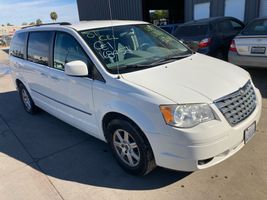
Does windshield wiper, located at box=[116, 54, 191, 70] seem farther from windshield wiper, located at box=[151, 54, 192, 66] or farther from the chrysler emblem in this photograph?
the chrysler emblem

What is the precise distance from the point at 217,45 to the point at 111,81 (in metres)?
5.43

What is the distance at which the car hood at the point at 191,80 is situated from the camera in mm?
2641

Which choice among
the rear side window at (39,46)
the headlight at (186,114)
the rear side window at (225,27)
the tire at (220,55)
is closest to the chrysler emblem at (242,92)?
the headlight at (186,114)

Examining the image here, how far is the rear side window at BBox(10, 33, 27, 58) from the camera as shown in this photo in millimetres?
5255

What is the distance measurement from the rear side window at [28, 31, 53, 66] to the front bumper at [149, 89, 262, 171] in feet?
8.04

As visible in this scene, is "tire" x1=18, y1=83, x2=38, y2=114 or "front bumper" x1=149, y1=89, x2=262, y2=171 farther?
"tire" x1=18, y1=83, x2=38, y2=114

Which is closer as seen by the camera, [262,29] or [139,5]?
[262,29]

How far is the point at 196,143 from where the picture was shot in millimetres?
2512

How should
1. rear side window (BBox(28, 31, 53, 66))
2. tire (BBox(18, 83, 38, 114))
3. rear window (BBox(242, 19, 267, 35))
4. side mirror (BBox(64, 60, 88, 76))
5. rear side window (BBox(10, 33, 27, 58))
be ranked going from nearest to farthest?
side mirror (BBox(64, 60, 88, 76)) → rear side window (BBox(28, 31, 53, 66)) → rear side window (BBox(10, 33, 27, 58)) → tire (BBox(18, 83, 38, 114)) → rear window (BBox(242, 19, 267, 35))

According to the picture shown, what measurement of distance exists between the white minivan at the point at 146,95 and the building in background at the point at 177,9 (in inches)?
342

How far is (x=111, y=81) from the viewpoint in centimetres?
300

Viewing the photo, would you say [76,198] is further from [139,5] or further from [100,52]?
[139,5]

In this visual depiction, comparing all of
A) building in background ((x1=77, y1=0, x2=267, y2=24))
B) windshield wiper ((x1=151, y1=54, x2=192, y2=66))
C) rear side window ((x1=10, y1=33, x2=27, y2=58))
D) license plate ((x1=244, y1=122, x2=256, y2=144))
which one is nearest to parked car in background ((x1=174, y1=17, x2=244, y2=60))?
building in background ((x1=77, y1=0, x2=267, y2=24))

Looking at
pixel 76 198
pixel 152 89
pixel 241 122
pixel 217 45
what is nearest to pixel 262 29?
pixel 217 45
